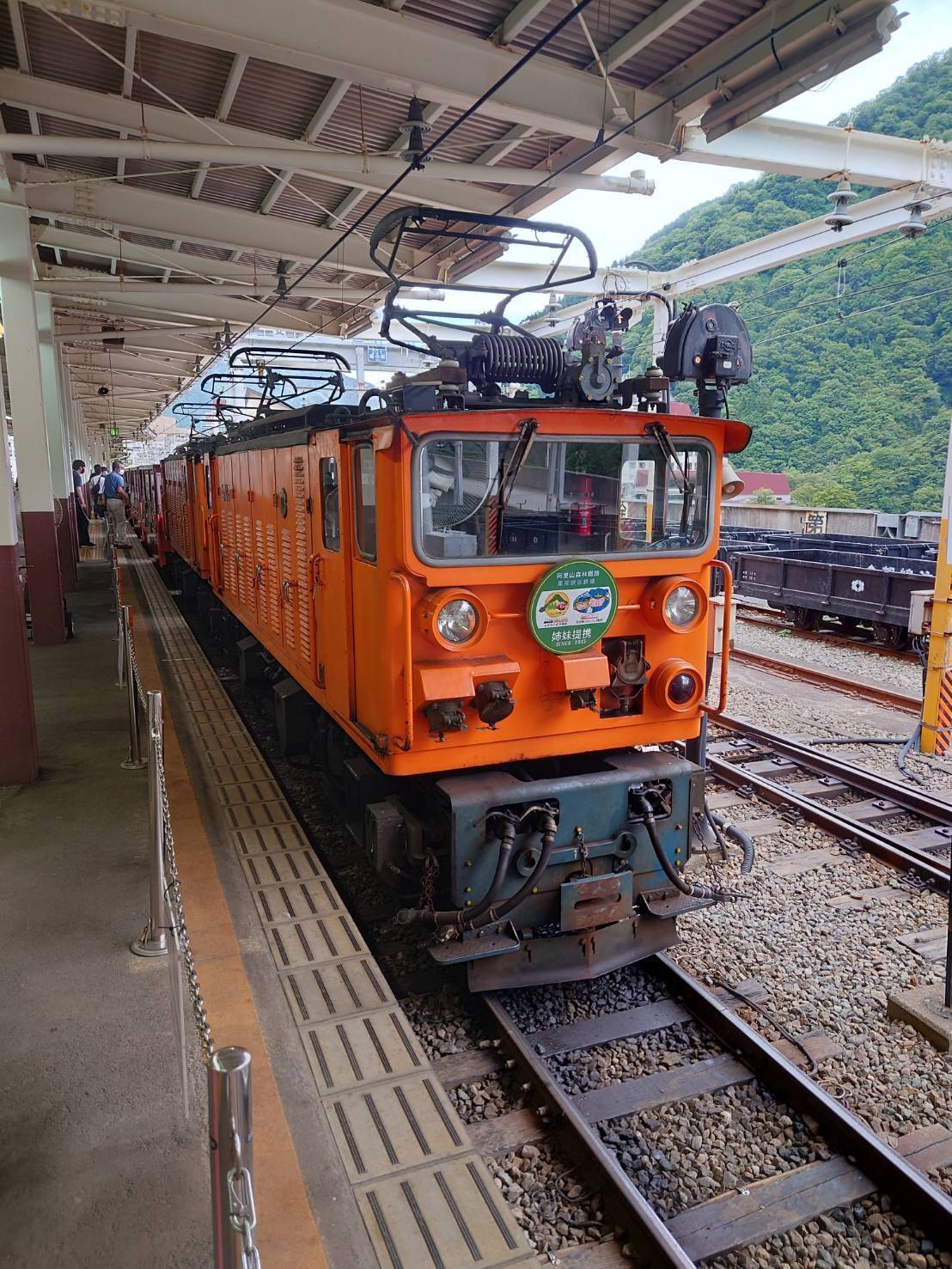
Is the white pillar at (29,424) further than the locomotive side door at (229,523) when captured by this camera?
Yes

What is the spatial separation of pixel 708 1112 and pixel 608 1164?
28.6 inches

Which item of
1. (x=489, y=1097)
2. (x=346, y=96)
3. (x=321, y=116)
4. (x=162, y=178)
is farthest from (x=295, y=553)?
(x=162, y=178)

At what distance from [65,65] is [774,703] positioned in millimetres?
9538

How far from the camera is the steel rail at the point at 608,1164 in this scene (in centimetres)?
297

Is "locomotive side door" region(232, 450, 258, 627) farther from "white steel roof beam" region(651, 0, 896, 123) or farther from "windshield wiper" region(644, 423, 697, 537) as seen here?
"white steel roof beam" region(651, 0, 896, 123)

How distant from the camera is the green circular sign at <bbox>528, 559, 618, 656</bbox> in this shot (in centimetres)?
423

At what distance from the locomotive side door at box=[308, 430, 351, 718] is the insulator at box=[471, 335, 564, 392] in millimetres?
911

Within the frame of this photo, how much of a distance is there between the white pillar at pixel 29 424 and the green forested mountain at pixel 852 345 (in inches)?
850

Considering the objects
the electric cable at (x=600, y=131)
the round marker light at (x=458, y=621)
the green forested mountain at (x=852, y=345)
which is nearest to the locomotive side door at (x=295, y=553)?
the round marker light at (x=458, y=621)

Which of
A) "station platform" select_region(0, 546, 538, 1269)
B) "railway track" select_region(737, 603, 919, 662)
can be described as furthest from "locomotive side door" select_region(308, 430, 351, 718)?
"railway track" select_region(737, 603, 919, 662)

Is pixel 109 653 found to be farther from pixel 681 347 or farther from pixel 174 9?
pixel 681 347

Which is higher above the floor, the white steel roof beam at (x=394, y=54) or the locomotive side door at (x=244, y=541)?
the white steel roof beam at (x=394, y=54)

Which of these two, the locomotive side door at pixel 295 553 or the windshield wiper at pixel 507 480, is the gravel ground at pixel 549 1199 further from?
the locomotive side door at pixel 295 553

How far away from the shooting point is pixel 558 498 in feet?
14.2
